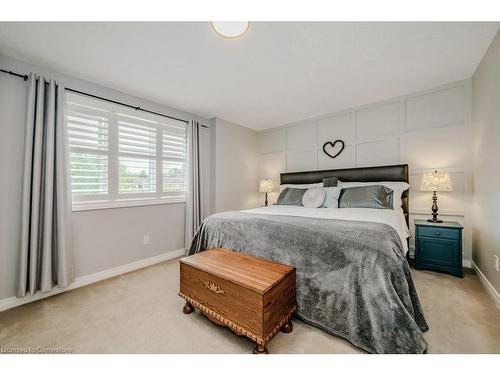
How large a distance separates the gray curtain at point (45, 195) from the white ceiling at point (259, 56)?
410 mm

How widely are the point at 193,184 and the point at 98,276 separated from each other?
1672 mm

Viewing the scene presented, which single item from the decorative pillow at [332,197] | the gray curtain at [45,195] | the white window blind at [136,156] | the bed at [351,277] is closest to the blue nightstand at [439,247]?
the decorative pillow at [332,197]

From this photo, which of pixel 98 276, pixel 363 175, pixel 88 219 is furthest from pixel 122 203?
pixel 363 175

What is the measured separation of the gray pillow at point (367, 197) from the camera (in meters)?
2.58

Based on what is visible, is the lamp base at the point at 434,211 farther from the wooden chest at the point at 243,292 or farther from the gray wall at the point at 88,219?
the gray wall at the point at 88,219

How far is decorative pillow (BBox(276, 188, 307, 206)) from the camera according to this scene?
3158mm

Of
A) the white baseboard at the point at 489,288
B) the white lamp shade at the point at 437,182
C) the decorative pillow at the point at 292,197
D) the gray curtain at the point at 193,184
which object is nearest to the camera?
the white baseboard at the point at 489,288

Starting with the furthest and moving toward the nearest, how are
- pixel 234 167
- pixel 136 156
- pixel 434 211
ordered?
pixel 234 167, pixel 136 156, pixel 434 211

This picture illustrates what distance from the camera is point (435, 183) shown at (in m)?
2.49

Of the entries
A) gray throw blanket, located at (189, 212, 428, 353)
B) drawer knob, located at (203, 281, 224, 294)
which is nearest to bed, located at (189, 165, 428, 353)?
gray throw blanket, located at (189, 212, 428, 353)

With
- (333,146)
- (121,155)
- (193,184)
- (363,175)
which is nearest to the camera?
(121,155)

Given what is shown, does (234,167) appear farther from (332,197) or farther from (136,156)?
(332,197)
